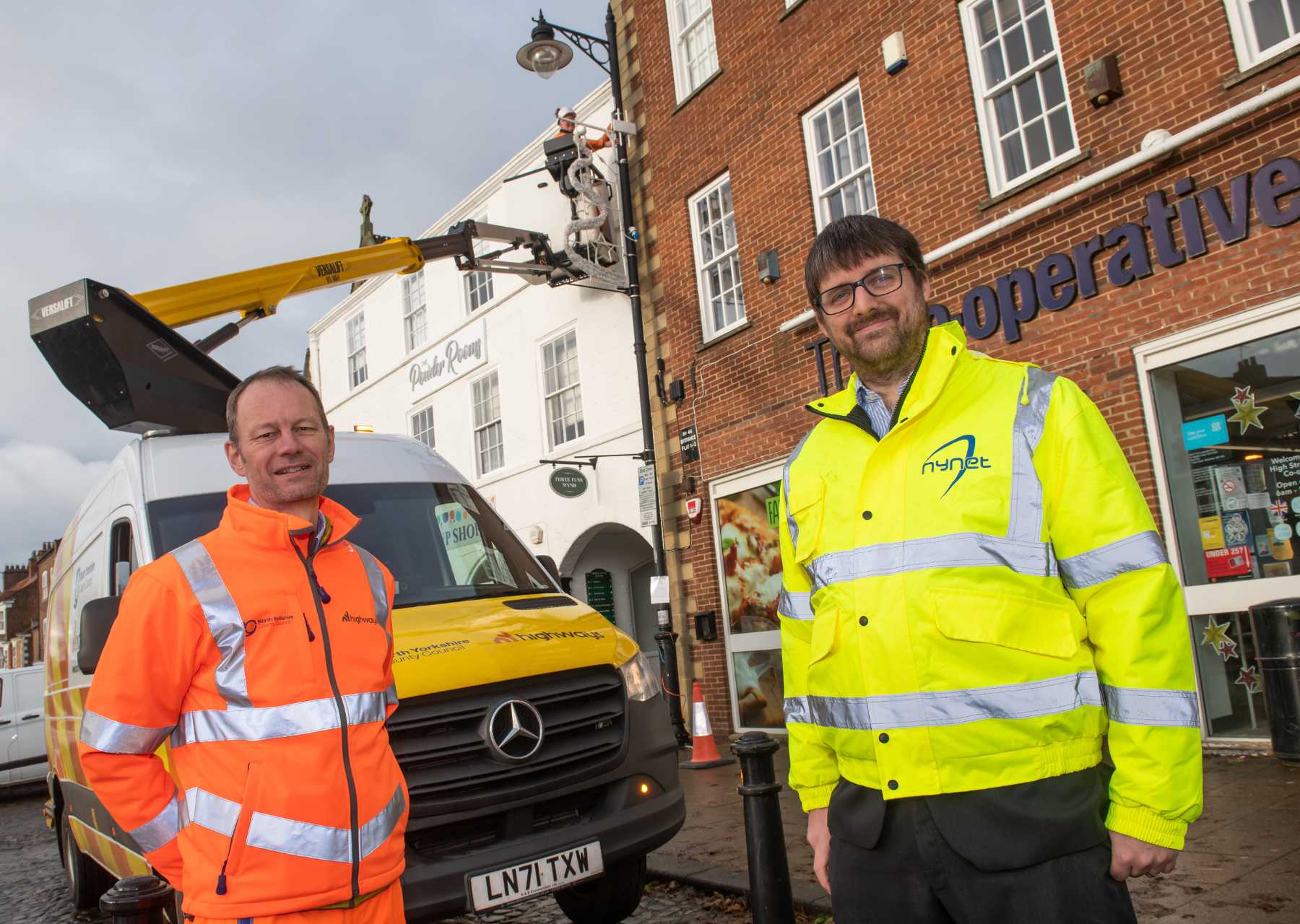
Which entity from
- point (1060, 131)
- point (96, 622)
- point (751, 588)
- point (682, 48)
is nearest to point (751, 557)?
point (751, 588)

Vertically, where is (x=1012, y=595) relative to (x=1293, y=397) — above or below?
below

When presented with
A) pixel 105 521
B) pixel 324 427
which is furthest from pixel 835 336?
pixel 105 521

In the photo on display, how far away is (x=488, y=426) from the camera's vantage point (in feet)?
55.5

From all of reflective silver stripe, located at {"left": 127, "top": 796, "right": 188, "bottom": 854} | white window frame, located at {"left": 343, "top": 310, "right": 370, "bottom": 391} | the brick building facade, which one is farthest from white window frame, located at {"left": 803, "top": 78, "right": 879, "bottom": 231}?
white window frame, located at {"left": 343, "top": 310, "right": 370, "bottom": 391}

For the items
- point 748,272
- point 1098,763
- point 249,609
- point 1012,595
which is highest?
point 748,272

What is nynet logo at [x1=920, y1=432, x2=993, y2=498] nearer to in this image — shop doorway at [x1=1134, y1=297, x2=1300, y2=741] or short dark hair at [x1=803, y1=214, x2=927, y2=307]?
short dark hair at [x1=803, y1=214, x2=927, y2=307]

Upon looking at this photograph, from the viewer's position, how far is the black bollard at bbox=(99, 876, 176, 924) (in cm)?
266

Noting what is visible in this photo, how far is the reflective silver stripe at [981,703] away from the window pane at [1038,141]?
289 inches

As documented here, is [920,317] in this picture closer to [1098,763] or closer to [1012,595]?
[1012,595]

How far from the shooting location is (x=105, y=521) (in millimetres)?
5371

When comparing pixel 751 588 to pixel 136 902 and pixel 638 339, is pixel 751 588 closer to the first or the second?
pixel 638 339

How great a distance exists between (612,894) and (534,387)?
11.4m

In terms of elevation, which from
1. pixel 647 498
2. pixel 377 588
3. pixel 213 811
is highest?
pixel 647 498

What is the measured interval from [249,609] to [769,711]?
932 cm
